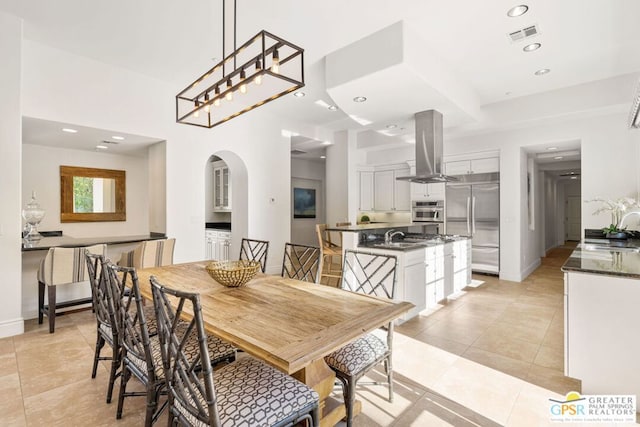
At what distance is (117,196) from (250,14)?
12.6 ft

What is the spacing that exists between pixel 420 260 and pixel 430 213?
2.99m

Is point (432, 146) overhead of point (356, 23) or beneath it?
beneath

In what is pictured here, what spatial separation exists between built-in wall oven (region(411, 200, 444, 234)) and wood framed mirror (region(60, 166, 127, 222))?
5.35 m

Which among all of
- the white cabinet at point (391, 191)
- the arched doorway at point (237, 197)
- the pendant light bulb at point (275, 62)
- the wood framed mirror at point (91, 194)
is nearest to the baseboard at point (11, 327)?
the wood framed mirror at point (91, 194)

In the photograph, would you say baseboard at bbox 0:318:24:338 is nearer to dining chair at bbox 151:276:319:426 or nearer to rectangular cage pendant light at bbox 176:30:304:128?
rectangular cage pendant light at bbox 176:30:304:128

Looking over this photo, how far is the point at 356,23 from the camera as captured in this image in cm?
309

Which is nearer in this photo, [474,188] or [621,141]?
[621,141]

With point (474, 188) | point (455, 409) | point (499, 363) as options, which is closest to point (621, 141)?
point (474, 188)

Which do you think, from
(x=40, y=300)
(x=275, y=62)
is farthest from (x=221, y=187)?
(x=275, y=62)

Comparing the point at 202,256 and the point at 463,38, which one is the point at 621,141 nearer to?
the point at 463,38

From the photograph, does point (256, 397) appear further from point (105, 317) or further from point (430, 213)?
point (430, 213)

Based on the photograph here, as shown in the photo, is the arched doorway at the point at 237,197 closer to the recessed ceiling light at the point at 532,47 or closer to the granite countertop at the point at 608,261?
the recessed ceiling light at the point at 532,47

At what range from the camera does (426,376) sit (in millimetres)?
2342

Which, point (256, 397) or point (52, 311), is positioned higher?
point (256, 397)
